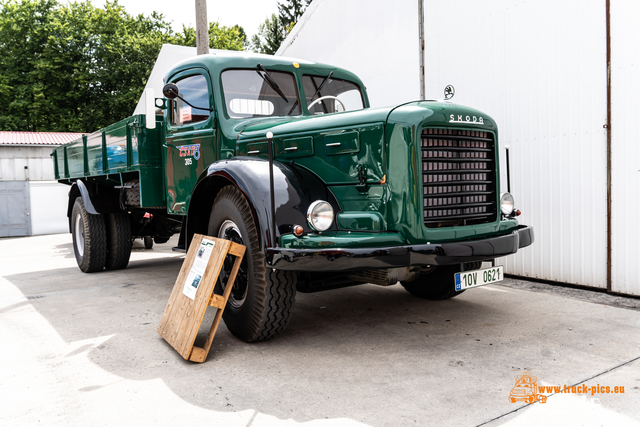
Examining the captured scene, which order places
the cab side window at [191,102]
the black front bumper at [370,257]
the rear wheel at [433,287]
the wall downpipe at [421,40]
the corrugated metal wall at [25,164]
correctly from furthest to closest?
the corrugated metal wall at [25,164]
the wall downpipe at [421,40]
the rear wheel at [433,287]
the cab side window at [191,102]
the black front bumper at [370,257]

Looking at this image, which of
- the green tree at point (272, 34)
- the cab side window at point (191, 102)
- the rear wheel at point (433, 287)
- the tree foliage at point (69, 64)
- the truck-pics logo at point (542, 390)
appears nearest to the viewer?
the truck-pics logo at point (542, 390)

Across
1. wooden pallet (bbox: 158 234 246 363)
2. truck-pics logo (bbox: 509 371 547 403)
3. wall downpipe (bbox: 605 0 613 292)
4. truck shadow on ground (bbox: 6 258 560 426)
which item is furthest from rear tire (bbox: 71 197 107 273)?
wall downpipe (bbox: 605 0 613 292)

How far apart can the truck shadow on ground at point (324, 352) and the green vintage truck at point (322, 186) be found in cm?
34

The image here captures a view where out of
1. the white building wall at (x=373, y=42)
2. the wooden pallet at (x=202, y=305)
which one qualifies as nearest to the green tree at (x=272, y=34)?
the white building wall at (x=373, y=42)

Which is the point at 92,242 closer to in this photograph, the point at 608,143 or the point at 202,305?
the point at 202,305

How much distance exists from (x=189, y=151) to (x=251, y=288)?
1.87 metres

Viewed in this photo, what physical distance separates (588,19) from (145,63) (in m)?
29.6

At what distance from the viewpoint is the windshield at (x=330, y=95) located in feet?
15.8

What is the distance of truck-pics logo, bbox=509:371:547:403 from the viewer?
8.93ft

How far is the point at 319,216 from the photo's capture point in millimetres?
3281

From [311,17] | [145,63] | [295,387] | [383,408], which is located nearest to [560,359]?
[383,408]

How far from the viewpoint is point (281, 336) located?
3902 millimetres

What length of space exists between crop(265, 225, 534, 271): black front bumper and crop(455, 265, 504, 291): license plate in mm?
268

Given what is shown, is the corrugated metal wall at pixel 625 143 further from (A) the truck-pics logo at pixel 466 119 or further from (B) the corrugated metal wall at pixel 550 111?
(A) the truck-pics logo at pixel 466 119
